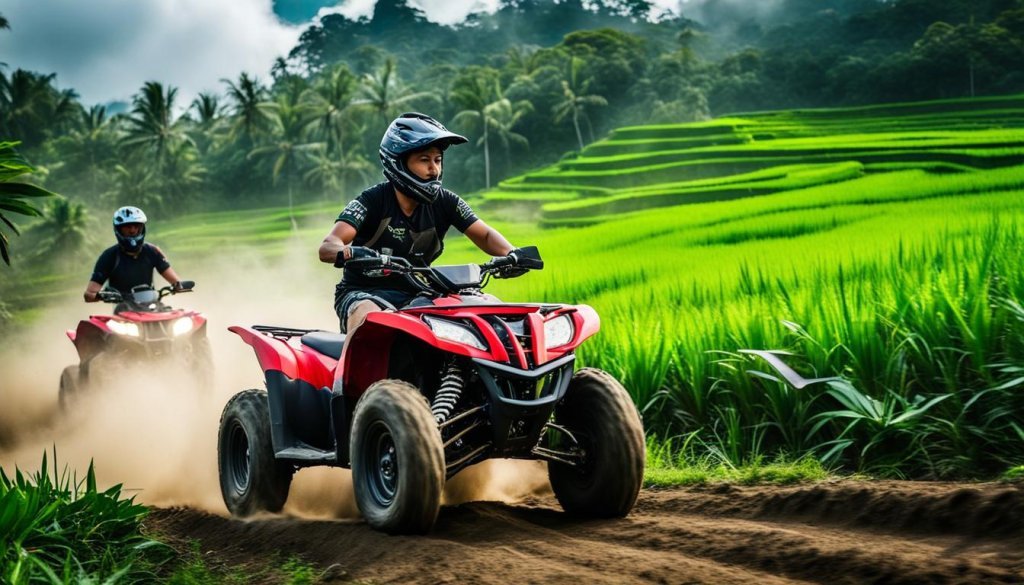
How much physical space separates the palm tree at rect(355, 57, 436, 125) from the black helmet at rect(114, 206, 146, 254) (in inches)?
2123

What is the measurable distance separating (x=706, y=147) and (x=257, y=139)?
4325cm

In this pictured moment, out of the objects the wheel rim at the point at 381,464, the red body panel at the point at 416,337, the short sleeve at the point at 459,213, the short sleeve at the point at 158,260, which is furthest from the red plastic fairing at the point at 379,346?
the short sleeve at the point at 158,260

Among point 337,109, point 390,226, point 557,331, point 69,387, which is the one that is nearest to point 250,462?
point 390,226

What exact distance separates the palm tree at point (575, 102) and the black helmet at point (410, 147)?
51.6 m

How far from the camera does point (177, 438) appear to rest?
8781mm

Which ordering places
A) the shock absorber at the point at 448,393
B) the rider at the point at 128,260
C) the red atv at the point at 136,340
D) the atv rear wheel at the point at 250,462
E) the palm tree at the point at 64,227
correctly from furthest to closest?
the palm tree at the point at 64,227
the rider at the point at 128,260
the red atv at the point at 136,340
the atv rear wheel at the point at 250,462
the shock absorber at the point at 448,393

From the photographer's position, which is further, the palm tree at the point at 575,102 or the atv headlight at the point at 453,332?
the palm tree at the point at 575,102

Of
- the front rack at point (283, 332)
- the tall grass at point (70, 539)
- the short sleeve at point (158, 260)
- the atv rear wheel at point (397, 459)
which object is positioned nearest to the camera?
the tall grass at point (70, 539)

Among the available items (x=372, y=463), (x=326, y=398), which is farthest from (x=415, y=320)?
(x=326, y=398)

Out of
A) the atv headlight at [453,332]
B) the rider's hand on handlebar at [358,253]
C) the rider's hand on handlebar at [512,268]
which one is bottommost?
the atv headlight at [453,332]

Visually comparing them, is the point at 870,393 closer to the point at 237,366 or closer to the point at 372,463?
the point at 372,463

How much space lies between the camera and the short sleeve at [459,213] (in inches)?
229

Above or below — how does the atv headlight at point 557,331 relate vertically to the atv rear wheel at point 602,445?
above

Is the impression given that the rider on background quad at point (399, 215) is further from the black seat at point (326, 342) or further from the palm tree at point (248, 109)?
the palm tree at point (248, 109)
